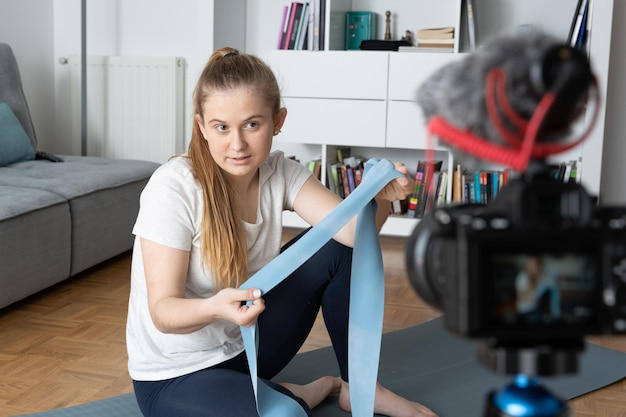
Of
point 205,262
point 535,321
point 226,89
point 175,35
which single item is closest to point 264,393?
point 205,262

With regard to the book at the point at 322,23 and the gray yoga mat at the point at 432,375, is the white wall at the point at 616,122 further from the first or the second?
the gray yoga mat at the point at 432,375

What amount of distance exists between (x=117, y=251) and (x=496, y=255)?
9.86 ft

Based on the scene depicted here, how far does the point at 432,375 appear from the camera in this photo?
7.29 ft

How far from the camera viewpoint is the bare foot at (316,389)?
1.95 m

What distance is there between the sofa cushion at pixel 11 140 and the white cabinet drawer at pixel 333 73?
1125 mm

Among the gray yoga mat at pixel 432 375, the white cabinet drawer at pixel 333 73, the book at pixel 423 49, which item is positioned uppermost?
the book at pixel 423 49

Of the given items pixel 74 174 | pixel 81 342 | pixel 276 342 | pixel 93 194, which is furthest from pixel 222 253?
pixel 74 174

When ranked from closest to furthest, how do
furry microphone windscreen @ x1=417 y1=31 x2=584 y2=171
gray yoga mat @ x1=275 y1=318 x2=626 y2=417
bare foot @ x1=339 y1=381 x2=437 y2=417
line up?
furry microphone windscreen @ x1=417 y1=31 x2=584 y2=171 → bare foot @ x1=339 y1=381 x2=437 y2=417 → gray yoga mat @ x1=275 y1=318 x2=626 y2=417

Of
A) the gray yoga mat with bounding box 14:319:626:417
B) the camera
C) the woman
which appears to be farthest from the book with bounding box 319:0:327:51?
the camera

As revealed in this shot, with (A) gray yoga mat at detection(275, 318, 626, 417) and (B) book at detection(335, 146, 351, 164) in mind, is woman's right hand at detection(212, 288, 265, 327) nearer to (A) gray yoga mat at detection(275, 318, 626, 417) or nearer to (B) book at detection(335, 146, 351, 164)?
(A) gray yoga mat at detection(275, 318, 626, 417)

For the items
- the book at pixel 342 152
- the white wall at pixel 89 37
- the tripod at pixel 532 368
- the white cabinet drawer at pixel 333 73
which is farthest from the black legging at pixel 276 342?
the white wall at pixel 89 37

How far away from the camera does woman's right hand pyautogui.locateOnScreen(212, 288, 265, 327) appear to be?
4.10 ft

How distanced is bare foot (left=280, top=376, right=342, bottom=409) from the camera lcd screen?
1433 mm

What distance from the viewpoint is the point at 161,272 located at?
1483 millimetres
